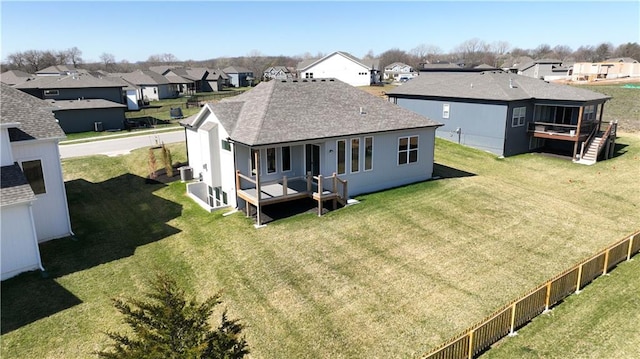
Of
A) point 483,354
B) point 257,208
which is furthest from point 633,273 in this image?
point 257,208

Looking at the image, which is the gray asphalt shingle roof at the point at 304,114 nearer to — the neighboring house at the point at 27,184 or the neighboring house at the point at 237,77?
the neighboring house at the point at 27,184

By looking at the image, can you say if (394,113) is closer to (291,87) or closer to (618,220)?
(291,87)

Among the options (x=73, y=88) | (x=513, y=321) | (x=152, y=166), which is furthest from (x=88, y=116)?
(x=513, y=321)

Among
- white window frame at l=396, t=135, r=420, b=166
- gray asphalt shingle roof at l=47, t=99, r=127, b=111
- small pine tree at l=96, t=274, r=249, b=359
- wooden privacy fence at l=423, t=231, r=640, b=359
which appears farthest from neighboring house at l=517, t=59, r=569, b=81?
small pine tree at l=96, t=274, r=249, b=359

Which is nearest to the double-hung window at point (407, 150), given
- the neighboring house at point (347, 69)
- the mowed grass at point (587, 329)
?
the mowed grass at point (587, 329)

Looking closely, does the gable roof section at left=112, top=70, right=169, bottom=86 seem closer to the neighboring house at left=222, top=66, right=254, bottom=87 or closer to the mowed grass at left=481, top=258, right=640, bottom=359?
the neighboring house at left=222, top=66, right=254, bottom=87

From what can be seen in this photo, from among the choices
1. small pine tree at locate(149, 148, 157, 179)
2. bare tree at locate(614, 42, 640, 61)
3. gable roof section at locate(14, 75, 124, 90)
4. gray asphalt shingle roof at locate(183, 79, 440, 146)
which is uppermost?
bare tree at locate(614, 42, 640, 61)

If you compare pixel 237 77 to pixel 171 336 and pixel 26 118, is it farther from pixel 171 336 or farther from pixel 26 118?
pixel 171 336

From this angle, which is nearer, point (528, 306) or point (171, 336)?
point (171, 336)
